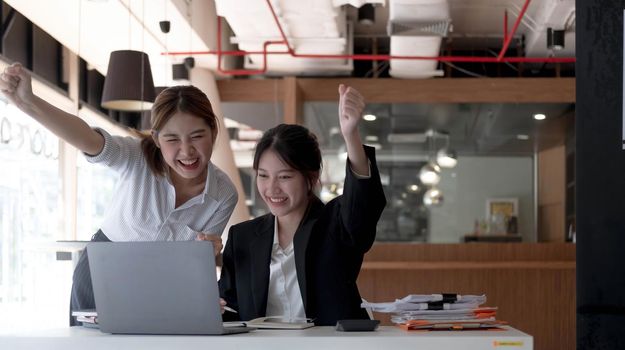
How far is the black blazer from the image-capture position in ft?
7.63

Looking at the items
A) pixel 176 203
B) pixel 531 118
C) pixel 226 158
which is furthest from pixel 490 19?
pixel 176 203

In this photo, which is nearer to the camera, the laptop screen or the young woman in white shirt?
the laptop screen

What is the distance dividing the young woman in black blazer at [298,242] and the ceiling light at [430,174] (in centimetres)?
851

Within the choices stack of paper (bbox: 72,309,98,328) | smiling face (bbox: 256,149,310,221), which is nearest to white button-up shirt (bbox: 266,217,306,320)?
smiling face (bbox: 256,149,310,221)

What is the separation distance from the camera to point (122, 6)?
22.2ft

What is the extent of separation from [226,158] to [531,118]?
3.58 metres

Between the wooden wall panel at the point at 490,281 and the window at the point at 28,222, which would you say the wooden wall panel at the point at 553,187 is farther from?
the window at the point at 28,222

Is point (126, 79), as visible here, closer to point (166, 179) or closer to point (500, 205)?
point (166, 179)

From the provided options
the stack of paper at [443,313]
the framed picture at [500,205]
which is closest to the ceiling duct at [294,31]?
the framed picture at [500,205]

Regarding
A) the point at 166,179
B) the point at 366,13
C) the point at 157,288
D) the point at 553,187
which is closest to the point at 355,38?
the point at 366,13

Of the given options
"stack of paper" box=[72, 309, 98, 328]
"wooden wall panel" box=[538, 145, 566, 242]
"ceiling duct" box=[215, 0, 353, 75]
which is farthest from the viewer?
"wooden wall panel" box=[538, 145, 566, 242]

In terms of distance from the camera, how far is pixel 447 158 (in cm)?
1100

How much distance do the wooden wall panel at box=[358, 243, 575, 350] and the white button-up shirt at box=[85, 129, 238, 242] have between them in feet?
17.6

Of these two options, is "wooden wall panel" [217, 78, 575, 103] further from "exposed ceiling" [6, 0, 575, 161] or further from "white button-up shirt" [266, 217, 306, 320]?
"white button-up shirt" [266, 217, 306, 320]
